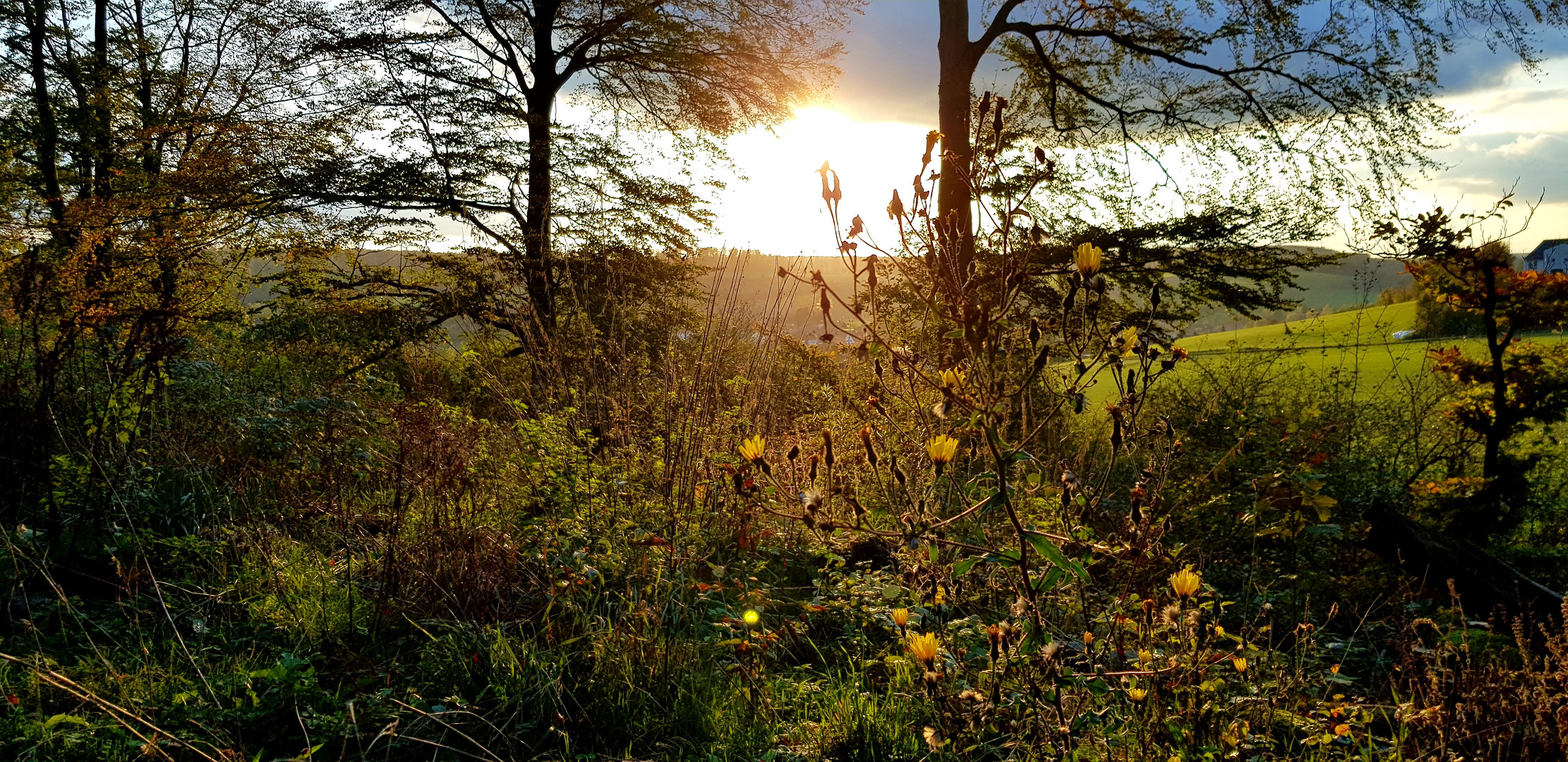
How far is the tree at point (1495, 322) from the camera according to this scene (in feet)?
14.5

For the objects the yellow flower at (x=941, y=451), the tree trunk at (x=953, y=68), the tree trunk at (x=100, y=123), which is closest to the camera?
the yellow flower at (x=941, y=451)

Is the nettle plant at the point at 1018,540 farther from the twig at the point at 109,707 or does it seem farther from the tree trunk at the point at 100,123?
the tree trunk at the point at 100,123

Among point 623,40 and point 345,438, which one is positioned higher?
point 623,40

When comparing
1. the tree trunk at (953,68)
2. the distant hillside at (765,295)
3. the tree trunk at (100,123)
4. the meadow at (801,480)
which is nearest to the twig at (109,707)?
the meadow at (801,480)

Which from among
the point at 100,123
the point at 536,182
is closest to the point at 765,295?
the point at 536,182

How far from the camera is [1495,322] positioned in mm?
4594

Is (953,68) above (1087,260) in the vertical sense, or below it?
above

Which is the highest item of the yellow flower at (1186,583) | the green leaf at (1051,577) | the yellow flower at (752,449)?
the yellow flower at (752,449)

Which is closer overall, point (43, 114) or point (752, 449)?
point (752, 449)

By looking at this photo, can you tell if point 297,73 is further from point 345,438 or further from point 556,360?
point 556,360

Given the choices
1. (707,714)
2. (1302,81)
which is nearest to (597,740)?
(707,714)

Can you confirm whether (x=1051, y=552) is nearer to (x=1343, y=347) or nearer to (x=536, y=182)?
(x=1343, y=347)

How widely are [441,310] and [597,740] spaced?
31.7 feet

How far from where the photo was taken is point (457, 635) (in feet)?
8.54
